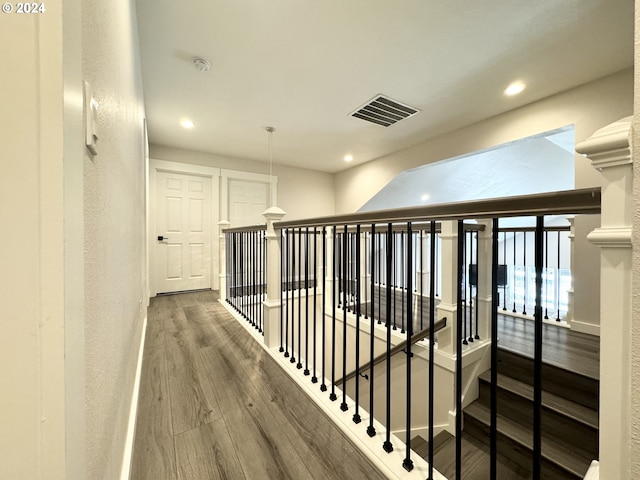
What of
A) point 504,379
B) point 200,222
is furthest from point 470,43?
point 200,222

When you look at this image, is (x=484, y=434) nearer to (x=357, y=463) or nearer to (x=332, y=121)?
(x=357, y=463)

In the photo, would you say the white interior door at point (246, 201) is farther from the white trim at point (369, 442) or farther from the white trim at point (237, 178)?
the white trim at point (369, 442)

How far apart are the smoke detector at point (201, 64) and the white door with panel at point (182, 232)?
2.28 meters

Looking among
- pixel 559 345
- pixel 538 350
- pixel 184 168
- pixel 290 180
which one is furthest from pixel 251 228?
pixel 559 345

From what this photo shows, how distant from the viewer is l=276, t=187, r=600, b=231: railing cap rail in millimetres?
599

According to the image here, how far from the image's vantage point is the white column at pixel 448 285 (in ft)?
7.14

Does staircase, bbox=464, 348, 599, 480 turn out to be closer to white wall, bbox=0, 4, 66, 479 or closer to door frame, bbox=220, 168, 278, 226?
white wall, bbox=0, 4, 66, 479

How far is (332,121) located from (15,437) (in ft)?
11.6

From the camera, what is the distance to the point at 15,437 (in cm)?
32

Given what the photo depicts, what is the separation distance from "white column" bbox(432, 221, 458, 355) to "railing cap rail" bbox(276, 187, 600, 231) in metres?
1.47

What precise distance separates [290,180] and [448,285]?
3774mm

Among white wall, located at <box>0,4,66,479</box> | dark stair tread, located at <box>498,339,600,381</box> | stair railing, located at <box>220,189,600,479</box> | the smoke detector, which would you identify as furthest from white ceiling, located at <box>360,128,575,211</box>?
white wall, located at <box>0,4,66,479</box>

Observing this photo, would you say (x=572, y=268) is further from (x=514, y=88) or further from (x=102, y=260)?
(x=102, y=260)

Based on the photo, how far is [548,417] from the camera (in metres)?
1.77
